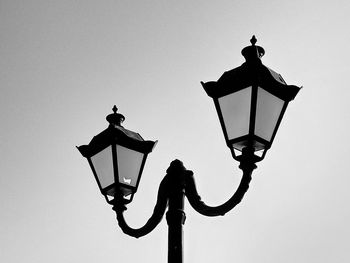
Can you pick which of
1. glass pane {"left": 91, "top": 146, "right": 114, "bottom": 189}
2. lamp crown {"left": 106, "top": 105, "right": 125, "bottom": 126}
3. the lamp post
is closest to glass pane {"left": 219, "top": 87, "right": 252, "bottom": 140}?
the lamp post

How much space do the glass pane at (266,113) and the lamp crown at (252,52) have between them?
0.31 m

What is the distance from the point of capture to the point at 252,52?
4.89 metres

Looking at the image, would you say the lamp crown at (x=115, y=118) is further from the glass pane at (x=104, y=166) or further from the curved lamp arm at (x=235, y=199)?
the curved lamp arm at (x=235, y=199)

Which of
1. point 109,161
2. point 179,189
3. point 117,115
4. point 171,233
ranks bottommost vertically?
point 171,233

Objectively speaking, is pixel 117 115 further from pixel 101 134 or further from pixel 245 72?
pixel 245 72

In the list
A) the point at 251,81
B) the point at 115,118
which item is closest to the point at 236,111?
the point at 251,81

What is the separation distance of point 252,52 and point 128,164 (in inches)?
62.5

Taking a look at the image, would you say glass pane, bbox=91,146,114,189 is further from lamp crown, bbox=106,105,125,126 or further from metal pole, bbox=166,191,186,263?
metal pole, bbox=166,191,186,263

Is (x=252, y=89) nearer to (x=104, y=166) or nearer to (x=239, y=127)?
(x=239, y=127)

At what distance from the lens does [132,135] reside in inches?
222

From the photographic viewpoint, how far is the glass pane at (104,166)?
5508mm

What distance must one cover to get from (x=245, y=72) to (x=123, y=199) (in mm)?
1766

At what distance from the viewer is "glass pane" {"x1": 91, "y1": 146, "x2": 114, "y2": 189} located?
551 centimetres

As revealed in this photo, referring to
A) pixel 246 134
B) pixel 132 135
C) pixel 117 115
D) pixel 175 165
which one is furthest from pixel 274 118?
pixel 117 115
